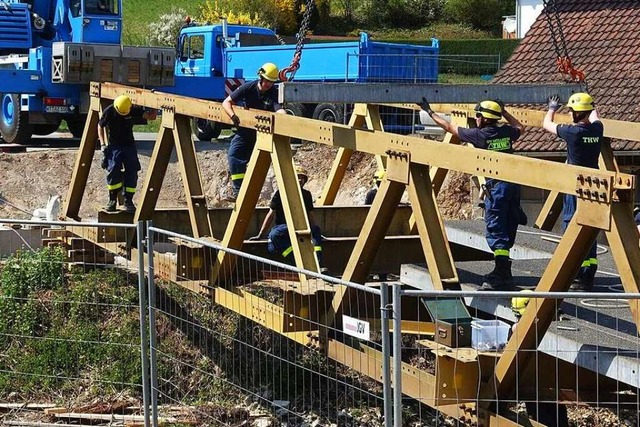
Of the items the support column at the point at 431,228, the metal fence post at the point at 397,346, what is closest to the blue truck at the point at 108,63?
the support column at the point at 431,228

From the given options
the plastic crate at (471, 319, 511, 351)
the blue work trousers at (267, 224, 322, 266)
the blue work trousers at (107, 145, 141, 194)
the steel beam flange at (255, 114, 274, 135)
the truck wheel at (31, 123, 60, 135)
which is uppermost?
the steel beam flange at (255, 114, 274, 135)

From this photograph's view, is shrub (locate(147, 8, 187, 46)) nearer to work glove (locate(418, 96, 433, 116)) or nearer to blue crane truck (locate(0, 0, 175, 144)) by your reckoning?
blue crane truck (locate(0, 0, 175, 144))

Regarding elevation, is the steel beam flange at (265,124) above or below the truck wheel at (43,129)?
above

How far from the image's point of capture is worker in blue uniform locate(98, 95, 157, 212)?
1159cm

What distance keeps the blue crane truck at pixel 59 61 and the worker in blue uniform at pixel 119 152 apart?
850cm

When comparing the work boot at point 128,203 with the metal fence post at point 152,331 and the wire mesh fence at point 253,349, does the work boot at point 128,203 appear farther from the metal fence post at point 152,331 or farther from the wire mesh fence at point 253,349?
the metal fence post at point 152,331

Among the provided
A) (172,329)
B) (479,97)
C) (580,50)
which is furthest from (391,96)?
(580,50)

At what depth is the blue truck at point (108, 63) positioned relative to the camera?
67.8ft

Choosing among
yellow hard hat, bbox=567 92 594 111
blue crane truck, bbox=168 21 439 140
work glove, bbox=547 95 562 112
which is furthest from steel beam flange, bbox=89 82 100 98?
blue crane truck, bbox=168 21 439 140

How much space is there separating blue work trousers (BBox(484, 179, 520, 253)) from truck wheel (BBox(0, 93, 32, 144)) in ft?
49.6

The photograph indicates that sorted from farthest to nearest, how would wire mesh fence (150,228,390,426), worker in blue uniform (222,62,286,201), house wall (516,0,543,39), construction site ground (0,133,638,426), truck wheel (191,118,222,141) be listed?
1. house wall (516,0,543,39)
2. truck wheel (191,118,222,141)
3. construction site ground (0,133,638,426)
4. worker in blue uniform (222,62,286,201)
5. wire mesh fence (150,228,390,426)

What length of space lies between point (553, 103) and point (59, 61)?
43.6 feet

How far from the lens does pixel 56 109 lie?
21141mm

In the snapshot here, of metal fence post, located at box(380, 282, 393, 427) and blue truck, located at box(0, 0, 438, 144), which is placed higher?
blue truck, located at box(0, 0, 438, 144)
